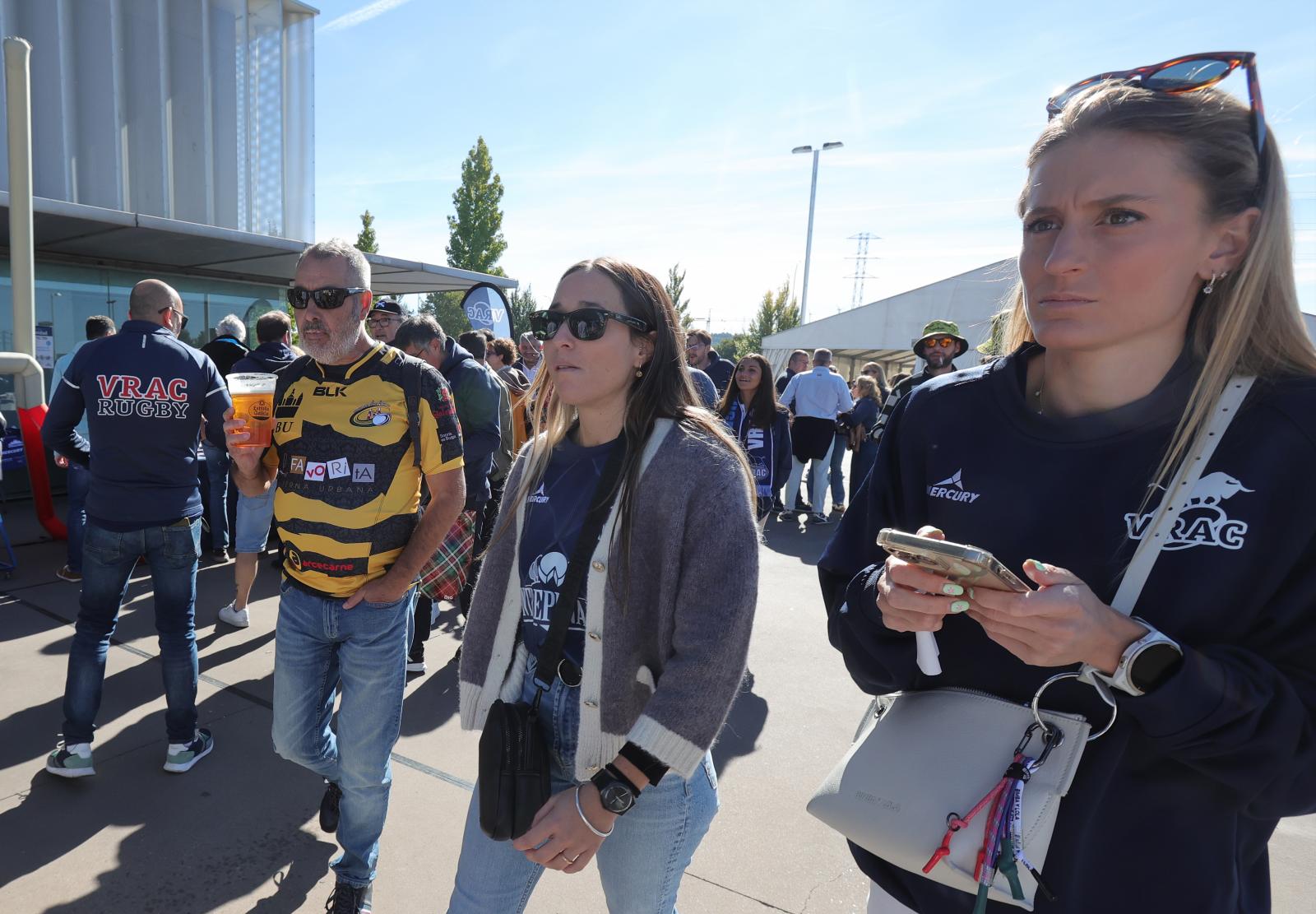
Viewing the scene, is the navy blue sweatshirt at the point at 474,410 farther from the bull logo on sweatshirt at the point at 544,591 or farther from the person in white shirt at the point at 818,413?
the person in white shirt at the point at 818,413

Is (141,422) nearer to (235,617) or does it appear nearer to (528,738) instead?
(235,617)

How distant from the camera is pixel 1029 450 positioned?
1198mm

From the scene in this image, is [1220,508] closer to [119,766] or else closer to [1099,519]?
[1099,519]

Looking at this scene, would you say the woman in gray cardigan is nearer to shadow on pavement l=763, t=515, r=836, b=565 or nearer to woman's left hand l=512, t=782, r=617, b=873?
woman's left hand l=512, t=782, r=617, b=873

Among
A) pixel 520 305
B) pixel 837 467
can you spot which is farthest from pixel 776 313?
pixel 837 467

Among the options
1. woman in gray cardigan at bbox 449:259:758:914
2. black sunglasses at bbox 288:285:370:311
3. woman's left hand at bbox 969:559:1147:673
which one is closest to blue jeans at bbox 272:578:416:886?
woman in gray cardigan at bbox 449:259:758:914

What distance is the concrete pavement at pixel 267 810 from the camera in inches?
103

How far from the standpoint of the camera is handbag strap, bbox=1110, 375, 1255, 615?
1.03 meters

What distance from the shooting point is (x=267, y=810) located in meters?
3.05

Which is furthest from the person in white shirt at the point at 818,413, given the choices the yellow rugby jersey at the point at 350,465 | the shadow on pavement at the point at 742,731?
the yellow rugby jersey at the point at 350,465

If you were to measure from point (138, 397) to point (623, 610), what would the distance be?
2813 millimetres

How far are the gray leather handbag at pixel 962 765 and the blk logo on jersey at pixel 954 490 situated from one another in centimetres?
26

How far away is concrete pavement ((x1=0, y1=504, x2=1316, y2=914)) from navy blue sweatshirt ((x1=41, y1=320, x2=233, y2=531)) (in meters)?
1.14

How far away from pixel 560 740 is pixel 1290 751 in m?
1.29
